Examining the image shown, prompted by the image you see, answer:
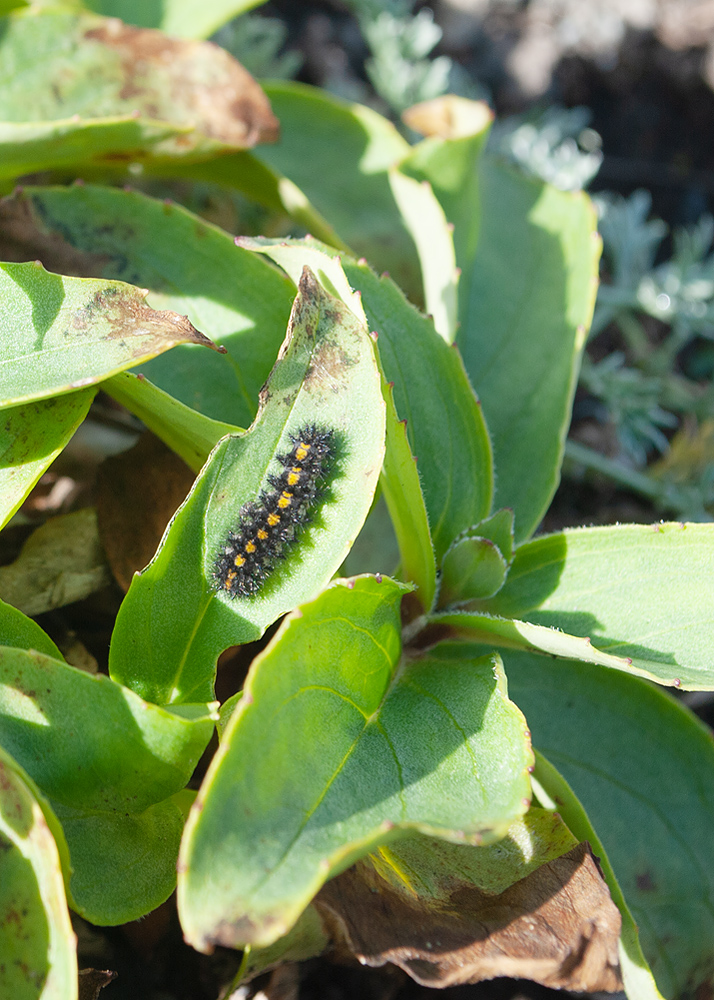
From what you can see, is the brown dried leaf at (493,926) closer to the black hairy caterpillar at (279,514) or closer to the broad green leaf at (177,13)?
the black hairy caterpillar at (279,514)

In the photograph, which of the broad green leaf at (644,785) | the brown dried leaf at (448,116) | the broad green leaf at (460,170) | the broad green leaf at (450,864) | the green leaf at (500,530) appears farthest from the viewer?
the brown dried leaf at (448,116)

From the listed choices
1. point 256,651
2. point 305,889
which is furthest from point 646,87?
point 305,889

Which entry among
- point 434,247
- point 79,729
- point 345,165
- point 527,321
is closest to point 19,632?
point 79,729

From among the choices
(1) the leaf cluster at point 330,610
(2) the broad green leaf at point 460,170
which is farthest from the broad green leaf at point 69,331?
(2) the broad green leaf at point 460,170

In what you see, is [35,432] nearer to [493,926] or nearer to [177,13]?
[493,926]

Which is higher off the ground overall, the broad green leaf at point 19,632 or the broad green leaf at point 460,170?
the broad green leaf at point 460,170

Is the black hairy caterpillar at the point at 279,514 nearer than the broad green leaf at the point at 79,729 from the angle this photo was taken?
No

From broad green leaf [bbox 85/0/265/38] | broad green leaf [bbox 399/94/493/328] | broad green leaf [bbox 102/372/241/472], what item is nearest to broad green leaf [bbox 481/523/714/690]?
broad green leaf [bbox 102/372/241/472]

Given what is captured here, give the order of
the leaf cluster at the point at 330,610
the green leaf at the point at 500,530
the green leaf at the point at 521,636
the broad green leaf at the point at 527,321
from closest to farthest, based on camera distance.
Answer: the leaf cluster at the point at 330,610 < the green leaf at the point at 521,636 < the green leaf at the point at 500,530 < the broad green leaf at the point at 527,321
